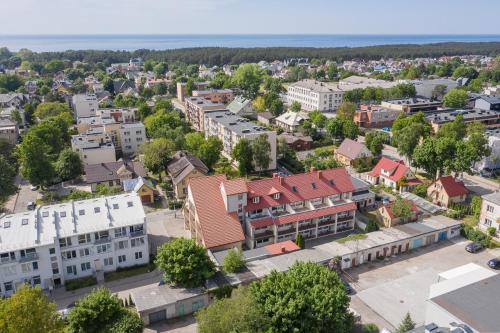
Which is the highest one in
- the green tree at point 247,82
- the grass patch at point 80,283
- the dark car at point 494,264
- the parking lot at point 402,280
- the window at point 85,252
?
the green tree at point 247,82

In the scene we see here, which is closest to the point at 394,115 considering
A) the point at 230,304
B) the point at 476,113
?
the point at 476,113

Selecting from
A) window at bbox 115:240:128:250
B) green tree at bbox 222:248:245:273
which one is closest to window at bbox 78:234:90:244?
window at bbox 115:240:128:250

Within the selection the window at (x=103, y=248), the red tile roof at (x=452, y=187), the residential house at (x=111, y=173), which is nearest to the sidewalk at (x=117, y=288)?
the window at (x=103, y=248)

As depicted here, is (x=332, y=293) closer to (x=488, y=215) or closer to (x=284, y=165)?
(x=488, y=215)

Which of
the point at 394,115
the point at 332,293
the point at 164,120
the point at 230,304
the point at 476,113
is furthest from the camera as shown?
the point at 394,115

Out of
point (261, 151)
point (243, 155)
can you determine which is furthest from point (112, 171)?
point (261, 151)

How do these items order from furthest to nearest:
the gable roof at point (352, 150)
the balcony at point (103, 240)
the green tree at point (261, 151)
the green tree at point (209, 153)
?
the gable roof at point (352, 150)
the green tree at point (209, 153)
the green tree at point (261, 151)
the balcony at point (103, 240)

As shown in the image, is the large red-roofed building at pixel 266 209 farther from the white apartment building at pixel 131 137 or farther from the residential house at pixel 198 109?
the residential house at pixel 198 109
